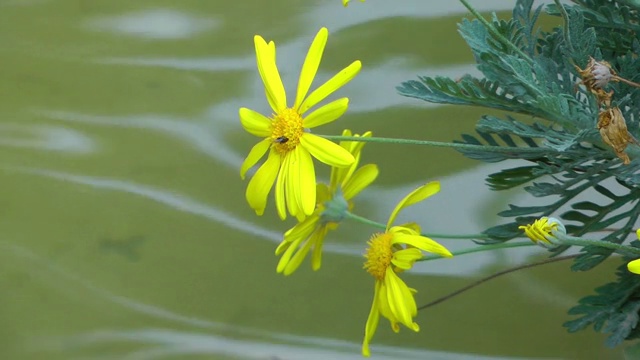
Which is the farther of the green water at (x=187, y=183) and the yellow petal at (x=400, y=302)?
the green water at (x=187, y=183)

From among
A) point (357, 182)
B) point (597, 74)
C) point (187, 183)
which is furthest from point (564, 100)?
point (187, 183)

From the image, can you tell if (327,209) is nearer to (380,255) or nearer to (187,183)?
(380,255)

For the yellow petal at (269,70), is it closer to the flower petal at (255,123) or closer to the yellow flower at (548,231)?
the flower petal at (255,123)

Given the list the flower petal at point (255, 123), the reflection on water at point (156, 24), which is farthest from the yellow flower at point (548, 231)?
the reflection on water at point (156, 24)

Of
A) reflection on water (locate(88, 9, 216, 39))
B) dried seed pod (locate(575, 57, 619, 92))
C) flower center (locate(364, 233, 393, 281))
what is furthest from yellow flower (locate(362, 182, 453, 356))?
reflection on water (locate(88, 9, 216, 39))

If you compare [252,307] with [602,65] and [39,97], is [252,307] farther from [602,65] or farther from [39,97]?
[602,65]

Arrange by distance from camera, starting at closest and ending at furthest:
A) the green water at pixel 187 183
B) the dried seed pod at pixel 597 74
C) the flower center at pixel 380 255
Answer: the dried seed pod at pixel 597 74 → the flower center at pixel 380 255 → the green water at pixel 187 183

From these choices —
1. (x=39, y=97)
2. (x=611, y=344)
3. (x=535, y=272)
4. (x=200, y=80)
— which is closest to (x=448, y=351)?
(x=535, y=272)
